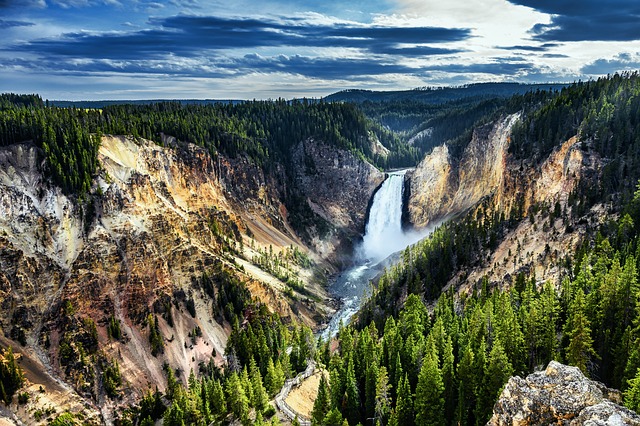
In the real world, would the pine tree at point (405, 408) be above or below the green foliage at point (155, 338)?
above

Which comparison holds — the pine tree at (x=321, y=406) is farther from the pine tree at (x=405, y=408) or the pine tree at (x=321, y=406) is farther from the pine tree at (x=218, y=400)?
the pine tree at (x=218, y=400)

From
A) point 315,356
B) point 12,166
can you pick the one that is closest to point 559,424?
point 315,356

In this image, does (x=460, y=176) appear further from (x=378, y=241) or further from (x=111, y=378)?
(x=111, y=378)

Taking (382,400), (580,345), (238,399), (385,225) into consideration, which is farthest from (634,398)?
(385,225)

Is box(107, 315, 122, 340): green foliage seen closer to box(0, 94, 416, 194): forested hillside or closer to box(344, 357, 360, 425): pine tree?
box(0, 94, 416, 194): forested hillside

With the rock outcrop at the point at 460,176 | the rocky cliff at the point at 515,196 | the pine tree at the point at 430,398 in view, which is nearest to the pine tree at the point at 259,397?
the pine tree at the point at 430,398

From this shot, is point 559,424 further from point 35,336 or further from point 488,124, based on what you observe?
point 488,124
